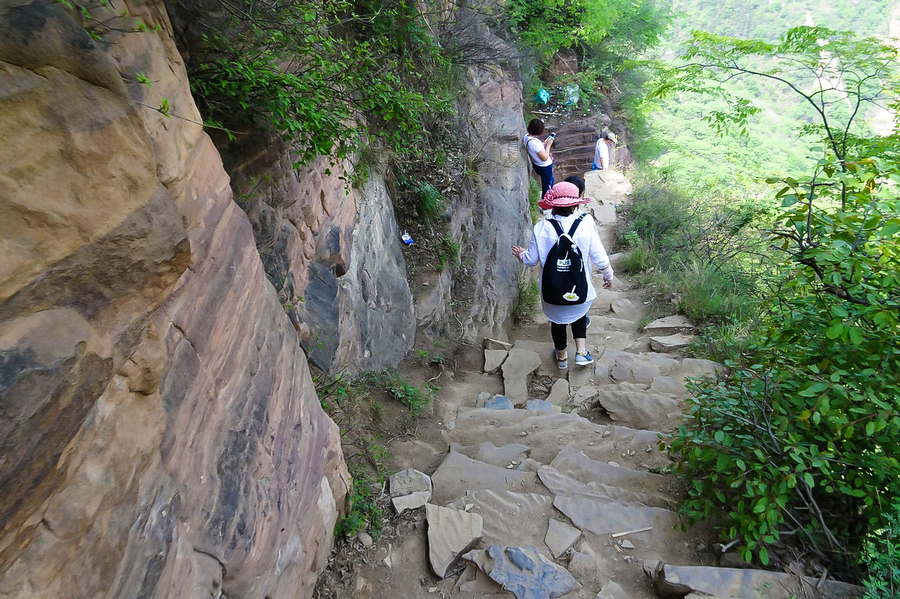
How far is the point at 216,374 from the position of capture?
179 cm

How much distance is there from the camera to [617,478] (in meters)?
3.21

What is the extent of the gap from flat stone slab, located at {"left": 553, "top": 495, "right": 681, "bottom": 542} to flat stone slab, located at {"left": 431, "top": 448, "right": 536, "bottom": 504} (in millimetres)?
354

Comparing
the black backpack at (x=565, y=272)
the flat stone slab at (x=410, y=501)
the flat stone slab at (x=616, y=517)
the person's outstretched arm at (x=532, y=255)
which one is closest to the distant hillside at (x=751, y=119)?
the black backpack at (x=565, y=272)

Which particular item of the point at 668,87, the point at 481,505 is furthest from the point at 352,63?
the point at 668,87

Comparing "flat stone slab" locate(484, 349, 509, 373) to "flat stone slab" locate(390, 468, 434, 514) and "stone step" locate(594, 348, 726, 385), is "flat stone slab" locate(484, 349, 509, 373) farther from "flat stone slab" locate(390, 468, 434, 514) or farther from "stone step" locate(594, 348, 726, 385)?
"flat stone slab" locate(390, 468, 434, 514)

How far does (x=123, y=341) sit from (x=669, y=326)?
5.98 meters

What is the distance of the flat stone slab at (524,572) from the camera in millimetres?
2355

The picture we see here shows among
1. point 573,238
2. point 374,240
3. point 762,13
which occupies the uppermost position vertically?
point 762,13

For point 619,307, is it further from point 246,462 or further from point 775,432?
point 246,462

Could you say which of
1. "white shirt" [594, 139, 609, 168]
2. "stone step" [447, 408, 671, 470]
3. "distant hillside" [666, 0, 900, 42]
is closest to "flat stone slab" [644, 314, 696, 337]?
"stone step" [447, 408, 671, 470]

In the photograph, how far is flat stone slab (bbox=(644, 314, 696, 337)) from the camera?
5.94 meters

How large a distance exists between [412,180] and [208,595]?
15.3 feet

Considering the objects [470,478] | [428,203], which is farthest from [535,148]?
[470,478]

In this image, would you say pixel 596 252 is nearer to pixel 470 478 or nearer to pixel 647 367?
pixel 647 367
